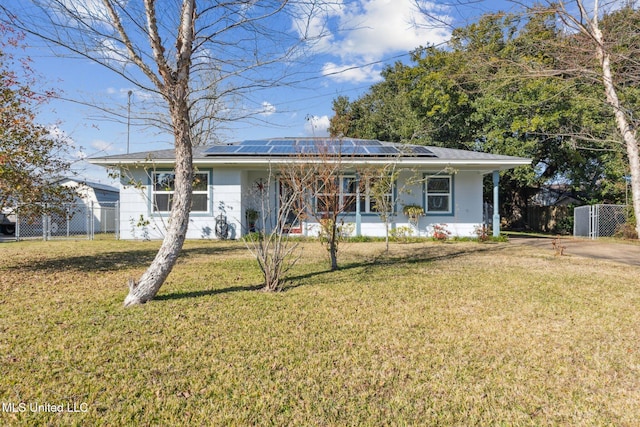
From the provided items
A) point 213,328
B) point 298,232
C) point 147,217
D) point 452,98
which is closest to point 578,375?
point 213,328

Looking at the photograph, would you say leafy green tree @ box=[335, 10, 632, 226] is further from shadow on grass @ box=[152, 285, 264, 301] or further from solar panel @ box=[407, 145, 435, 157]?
shadow on grass @ box=[152, 285, 264, 301]

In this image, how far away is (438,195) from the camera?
1353cm

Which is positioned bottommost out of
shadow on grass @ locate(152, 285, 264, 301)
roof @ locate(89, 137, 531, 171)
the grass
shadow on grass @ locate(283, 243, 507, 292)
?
the grass

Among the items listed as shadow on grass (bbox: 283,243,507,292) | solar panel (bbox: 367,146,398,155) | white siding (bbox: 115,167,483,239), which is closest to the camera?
shadow on grass (bbox: 283,243,507,292)

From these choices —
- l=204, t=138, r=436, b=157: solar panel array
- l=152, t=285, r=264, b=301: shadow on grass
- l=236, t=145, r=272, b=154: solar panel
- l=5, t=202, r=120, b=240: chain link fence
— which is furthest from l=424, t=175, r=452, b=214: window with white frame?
l=5, t=202, r=120, b=240: chain link fence

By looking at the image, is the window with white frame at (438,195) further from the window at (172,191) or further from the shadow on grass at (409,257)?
the window at (172,191)

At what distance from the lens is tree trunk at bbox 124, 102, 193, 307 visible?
477cm

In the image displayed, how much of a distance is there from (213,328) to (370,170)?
7.69 m

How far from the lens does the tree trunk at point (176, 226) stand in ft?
15.6

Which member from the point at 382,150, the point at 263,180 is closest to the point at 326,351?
the point at 263,180

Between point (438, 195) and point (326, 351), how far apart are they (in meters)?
11.2

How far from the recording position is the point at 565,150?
18047mm

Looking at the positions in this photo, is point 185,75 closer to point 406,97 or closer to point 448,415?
point 448,415

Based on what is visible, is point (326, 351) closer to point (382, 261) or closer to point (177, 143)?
point (177, 143)
